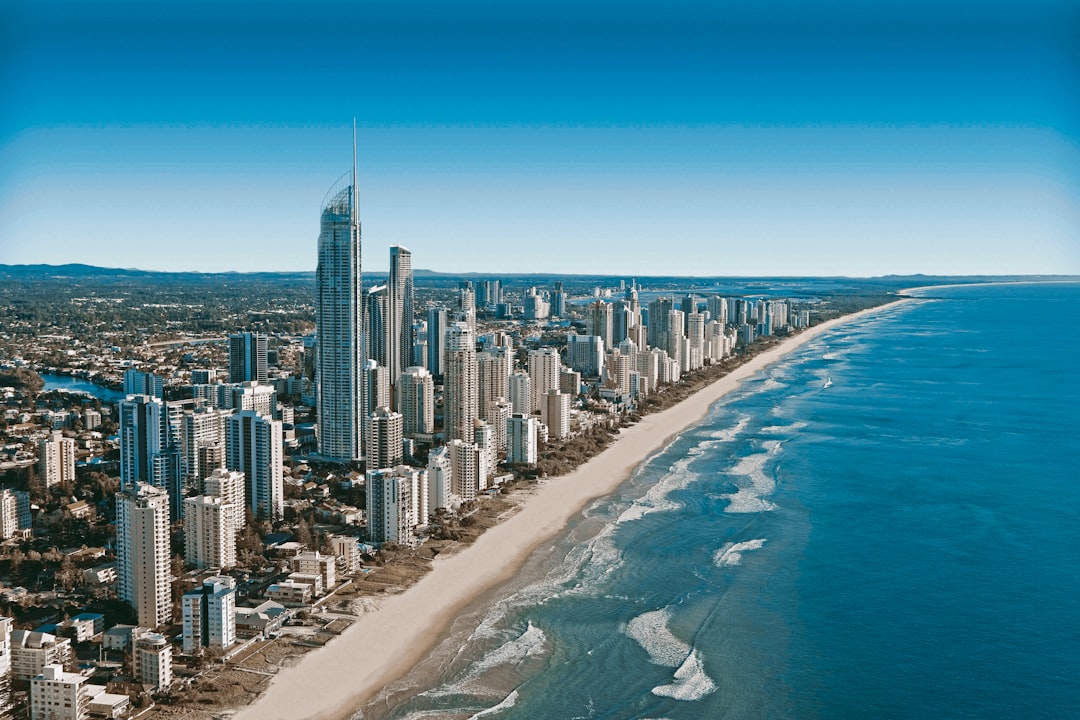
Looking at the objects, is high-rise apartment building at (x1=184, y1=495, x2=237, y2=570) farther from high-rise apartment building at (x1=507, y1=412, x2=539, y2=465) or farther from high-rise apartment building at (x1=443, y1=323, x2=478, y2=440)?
high-rise apartment building at (x1=443, y1=323, x2=478, y2=440)

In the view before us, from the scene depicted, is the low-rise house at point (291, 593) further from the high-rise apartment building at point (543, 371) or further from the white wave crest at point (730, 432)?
the high-rise apartment building at point (543, 371)

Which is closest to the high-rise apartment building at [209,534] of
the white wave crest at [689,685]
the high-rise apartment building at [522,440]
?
the white wave crest at [689,685]

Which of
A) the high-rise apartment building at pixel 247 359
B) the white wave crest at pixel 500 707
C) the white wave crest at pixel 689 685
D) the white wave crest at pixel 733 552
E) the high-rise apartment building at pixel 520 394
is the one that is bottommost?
the white wave crest at pixel 500 707

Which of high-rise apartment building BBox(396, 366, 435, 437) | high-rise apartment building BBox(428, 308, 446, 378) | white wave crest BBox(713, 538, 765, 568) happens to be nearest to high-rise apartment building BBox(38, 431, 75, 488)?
high-rise apartment building BBox(396, 366, 435, 437)

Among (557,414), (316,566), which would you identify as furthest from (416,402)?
(316,566)

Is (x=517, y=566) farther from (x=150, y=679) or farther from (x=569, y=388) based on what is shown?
(x=569, y=388)

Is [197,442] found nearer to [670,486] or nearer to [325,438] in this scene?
[325,438]
